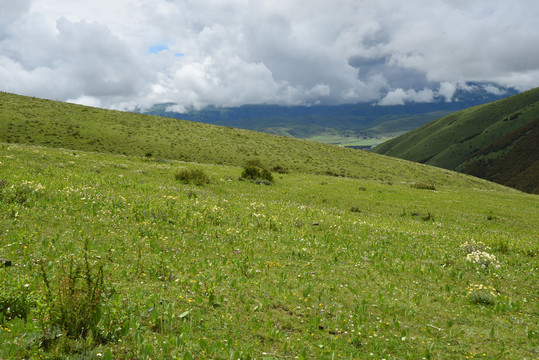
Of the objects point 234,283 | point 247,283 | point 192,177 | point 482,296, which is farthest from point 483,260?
Result: point 192,177

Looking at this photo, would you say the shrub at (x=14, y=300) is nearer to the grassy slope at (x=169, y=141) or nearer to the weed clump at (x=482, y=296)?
the weed clump at (x=482, y=296)

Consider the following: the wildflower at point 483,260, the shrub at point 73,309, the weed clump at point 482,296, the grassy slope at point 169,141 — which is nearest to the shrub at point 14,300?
the shrub at point 73,309

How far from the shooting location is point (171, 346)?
5938 millimetres

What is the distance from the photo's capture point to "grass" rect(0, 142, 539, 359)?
20.2ft

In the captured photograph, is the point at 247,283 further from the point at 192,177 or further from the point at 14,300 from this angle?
the point at 192,177

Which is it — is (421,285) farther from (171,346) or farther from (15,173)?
(15,173)

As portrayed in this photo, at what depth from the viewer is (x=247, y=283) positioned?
9.34 m

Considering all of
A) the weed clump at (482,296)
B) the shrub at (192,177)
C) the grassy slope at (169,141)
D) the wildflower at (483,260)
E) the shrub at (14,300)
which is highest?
the grassy slope at (169,141)

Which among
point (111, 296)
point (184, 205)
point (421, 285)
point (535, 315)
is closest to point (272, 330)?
point (111, 296)

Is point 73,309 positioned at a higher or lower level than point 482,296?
higher

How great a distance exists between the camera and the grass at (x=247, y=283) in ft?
20.2

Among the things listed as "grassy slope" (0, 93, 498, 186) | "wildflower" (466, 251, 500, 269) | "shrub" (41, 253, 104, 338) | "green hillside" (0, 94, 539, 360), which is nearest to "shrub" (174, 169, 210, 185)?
"green hillside" (0, 94, 539, 360)

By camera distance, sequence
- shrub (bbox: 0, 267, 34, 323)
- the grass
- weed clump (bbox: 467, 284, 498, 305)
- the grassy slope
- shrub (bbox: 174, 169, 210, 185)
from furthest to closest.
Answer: the grassy slope
shrub (bbox: 174, 169, 210, 185)
weed clump (bbox: 467, 284, 498, 305)
the grass
shrub (bbox: 0, 267, 34, 323)

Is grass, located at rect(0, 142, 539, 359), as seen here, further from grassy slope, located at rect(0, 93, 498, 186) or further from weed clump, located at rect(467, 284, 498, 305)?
grassy slope, located at rect(0, 93, 498, 186)
